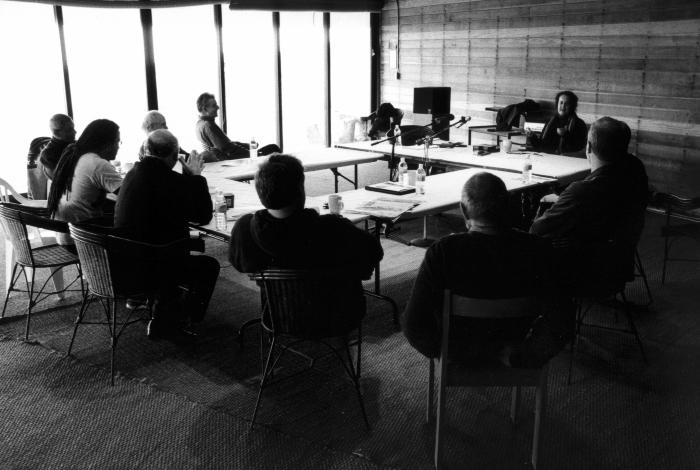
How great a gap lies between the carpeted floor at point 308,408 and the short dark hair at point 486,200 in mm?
1035

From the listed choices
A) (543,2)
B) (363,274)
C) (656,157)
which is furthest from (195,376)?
(543,2)

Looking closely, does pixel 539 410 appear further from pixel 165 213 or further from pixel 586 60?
pixel 586 60

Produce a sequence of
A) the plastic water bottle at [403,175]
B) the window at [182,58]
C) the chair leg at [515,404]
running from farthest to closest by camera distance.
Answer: the window at [182,58], the plastic water bottle at [403,175], the chair leg at [515,404]

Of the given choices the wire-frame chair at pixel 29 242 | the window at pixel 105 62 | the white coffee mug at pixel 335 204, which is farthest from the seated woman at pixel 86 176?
the window at pixel 105 62

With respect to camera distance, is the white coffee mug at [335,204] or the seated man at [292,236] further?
the white coffee mug at [335,204]

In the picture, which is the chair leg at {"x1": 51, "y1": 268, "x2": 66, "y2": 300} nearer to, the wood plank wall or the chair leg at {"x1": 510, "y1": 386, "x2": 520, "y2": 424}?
the chair leg at {"x1": 510, "y1": 386, "x2": 520, "y2": 424}

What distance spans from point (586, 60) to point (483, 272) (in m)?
6.03

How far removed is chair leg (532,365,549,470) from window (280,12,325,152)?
768 cm

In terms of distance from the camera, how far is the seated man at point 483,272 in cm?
233

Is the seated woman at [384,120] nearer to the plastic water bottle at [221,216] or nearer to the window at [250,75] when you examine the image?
the window at [250,75]

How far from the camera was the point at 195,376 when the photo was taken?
3389 mm

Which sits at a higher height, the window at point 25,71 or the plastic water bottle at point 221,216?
the window at point 25,71

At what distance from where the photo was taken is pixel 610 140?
3.42 meters

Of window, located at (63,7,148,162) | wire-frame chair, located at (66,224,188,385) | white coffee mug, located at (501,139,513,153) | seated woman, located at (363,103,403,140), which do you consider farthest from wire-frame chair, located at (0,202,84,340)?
seated woman, located at (363,103,403,140)
